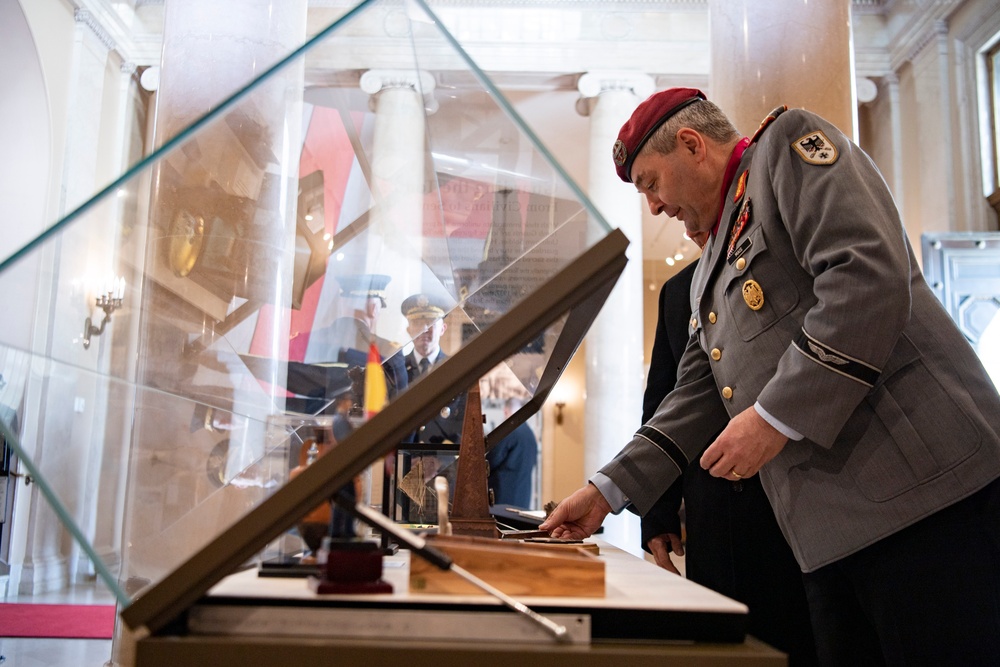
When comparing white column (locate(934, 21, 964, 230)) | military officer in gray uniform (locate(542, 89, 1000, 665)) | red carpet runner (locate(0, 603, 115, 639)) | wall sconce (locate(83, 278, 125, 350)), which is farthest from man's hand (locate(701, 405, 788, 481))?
white column (locate(934, 21, 964, 230))

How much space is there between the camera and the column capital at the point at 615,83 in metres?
9.94

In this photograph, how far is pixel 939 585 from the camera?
128cm

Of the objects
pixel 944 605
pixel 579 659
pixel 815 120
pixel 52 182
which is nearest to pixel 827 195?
pixel 815 120

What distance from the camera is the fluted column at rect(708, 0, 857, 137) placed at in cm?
363

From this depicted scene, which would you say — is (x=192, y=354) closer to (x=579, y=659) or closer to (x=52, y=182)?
(x=579, y=659)

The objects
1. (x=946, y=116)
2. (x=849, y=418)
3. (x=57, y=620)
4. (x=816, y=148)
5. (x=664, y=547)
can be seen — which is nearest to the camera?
(x=849, y=418)

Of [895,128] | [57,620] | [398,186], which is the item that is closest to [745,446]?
[398,186]

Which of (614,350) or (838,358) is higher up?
(614,350)

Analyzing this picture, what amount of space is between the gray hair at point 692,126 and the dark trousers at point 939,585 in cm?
83

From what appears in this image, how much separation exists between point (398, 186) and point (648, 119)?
2.25 feet

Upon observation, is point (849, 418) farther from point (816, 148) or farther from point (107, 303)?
point (107, 303)

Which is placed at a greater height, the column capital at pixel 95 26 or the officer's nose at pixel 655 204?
the column capital at pixel 95 26

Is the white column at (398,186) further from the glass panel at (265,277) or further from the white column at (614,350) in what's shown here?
the white column at (614,350)

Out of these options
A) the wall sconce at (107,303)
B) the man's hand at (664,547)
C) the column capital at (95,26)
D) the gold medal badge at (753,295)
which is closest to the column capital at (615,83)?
the column capital at (95,26)
